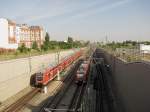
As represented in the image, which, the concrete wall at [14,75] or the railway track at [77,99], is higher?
the concrete wall at [14,75]

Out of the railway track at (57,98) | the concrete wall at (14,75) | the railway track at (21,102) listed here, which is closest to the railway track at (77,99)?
the railway track at (57,98)

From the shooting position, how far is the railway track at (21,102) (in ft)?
64.5

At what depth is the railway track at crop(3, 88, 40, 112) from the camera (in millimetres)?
19647

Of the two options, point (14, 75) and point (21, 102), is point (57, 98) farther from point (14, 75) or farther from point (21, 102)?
point (14, 75)

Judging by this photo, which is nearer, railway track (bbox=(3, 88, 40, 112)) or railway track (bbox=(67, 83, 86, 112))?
railway track (bbox=(3, 88, 40, 112))


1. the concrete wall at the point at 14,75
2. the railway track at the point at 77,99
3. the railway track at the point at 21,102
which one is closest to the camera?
the railway track at the point at 21,102

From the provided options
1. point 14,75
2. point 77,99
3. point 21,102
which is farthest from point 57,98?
point 14,75

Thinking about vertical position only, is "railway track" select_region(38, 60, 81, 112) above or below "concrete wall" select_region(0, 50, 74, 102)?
below

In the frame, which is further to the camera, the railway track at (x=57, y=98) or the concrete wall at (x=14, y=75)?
the concrete wall at (x=14, y=75)

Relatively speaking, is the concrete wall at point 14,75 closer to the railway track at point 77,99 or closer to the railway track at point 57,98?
the railway track at point 57,98

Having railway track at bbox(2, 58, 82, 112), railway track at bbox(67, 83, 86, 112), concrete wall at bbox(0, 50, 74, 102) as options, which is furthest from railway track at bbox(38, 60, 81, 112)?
concrete wall at bbox(0, 50, 74, 102)

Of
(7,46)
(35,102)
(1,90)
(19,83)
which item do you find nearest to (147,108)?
(35,102)

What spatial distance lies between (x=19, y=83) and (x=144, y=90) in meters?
15.8

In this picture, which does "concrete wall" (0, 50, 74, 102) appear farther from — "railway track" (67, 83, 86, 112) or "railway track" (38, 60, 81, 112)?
"railway track" (67, 83, 86, 112)
